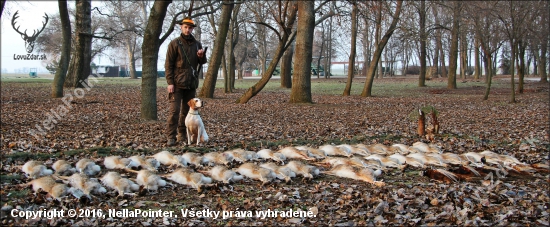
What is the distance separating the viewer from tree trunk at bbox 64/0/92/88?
75.6 feet

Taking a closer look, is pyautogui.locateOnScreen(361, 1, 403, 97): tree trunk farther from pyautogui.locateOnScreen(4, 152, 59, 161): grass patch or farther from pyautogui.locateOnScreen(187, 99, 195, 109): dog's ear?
pyautogui.locateOnScreen(4, 152, 59, 161): grass patch

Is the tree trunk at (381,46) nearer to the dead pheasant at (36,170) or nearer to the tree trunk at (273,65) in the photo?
the tree trunk at (273,65)

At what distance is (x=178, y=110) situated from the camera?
9.07 meters

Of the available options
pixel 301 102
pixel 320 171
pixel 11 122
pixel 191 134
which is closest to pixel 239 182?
pixel 320 171

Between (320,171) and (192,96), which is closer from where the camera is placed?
(320,171)

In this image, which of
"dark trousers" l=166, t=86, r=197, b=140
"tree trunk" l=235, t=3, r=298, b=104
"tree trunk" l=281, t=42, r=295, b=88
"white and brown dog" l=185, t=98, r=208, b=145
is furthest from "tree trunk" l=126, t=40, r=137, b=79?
"white and brown dog" l=185, t=98, r=208, b=145

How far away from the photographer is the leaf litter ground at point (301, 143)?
5.38 meters

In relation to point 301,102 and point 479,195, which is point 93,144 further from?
point 301,102

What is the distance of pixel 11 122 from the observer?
39.6 feet

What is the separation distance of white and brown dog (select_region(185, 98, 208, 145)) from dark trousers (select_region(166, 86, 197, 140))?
1.08 ft

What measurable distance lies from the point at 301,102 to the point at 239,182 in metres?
12.0

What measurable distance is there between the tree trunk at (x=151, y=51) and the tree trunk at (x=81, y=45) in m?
12.2

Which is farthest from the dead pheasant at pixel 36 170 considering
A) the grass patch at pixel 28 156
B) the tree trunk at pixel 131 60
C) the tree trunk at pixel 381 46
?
the tree trunk at pixel 131 60

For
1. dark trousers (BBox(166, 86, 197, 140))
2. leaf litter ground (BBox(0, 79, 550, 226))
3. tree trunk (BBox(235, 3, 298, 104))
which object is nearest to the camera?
leaf litter ground (BBox(0, 79, 550, 226))
